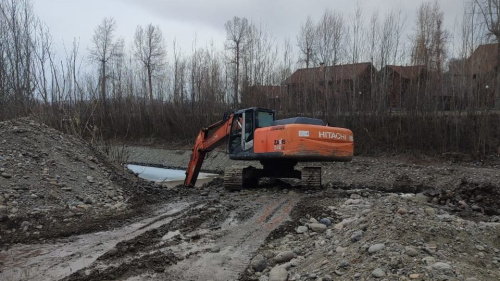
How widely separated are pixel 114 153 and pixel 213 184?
11.2 feet

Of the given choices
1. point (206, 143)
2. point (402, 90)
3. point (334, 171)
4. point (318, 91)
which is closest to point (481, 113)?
point (402, 90)

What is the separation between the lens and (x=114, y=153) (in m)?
14.3

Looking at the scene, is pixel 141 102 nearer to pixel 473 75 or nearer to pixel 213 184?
pixel 213 184


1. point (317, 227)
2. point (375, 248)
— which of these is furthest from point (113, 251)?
point (375, 248)

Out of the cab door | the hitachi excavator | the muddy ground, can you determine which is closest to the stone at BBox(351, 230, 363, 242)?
the muddy ground

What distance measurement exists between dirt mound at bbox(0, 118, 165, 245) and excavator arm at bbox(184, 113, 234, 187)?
8.51 ft

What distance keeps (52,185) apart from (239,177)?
5.07 meters

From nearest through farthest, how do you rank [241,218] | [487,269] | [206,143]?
[487,269], [241,218], [206,143]

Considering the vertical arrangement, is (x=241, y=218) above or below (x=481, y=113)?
below

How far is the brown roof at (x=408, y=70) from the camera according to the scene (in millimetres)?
22203

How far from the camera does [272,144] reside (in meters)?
10.7

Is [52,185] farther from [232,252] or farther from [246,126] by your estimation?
[246,126]

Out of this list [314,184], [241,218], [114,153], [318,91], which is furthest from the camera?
[318,91]

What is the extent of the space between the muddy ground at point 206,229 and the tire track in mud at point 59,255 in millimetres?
17
